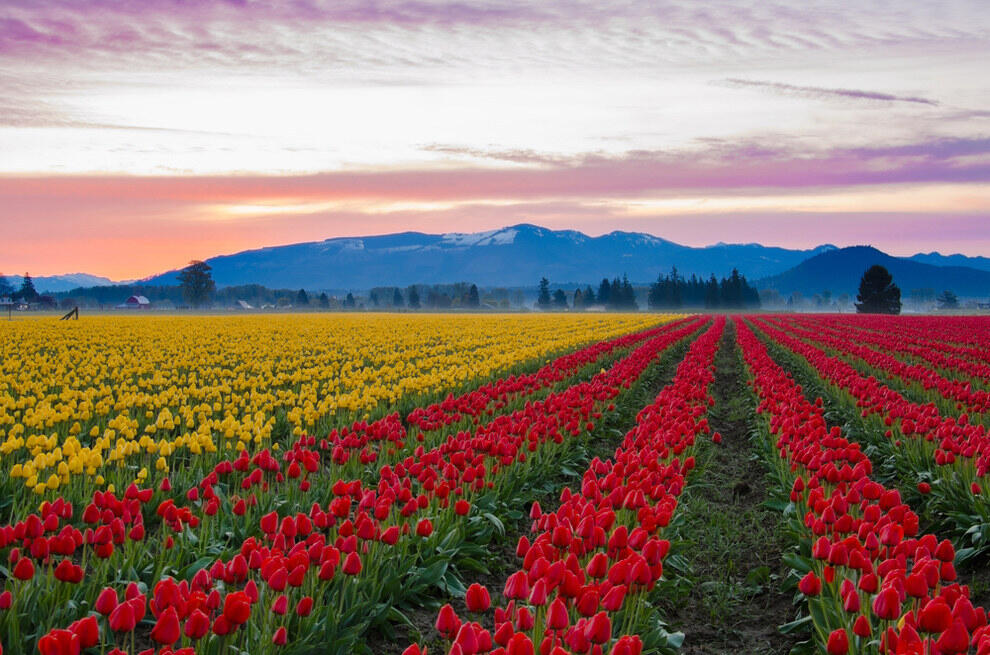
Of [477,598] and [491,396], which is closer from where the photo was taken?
[477,598]

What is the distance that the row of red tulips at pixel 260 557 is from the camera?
3947mm

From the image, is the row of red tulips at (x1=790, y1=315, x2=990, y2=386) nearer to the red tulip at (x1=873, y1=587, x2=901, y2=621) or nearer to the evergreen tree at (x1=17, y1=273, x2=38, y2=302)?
the red tulip at (x1=873, y1=587, x2=901, y2=621)

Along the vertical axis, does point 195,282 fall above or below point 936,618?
above

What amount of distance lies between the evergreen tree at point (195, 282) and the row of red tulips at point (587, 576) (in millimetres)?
175957

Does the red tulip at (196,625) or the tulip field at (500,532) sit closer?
the red tulip at (196,625)

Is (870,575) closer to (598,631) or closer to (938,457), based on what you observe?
(598,631)

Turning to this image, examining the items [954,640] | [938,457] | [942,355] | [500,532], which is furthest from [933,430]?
[942,355]

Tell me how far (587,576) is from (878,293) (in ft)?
363

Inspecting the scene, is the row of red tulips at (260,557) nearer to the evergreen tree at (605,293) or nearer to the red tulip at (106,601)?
the red tulip at (106,601)

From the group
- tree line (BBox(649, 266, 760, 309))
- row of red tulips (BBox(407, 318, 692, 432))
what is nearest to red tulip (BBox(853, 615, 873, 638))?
row of red tulips (BBox(407, 318, 692, 432))

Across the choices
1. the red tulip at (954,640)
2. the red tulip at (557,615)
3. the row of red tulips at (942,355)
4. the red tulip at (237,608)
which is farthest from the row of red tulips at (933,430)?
the red tulip at (237,608)

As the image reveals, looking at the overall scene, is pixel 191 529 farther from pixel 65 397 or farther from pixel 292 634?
pixel 65 397

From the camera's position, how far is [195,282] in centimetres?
17162

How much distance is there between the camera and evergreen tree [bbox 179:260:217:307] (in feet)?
562
